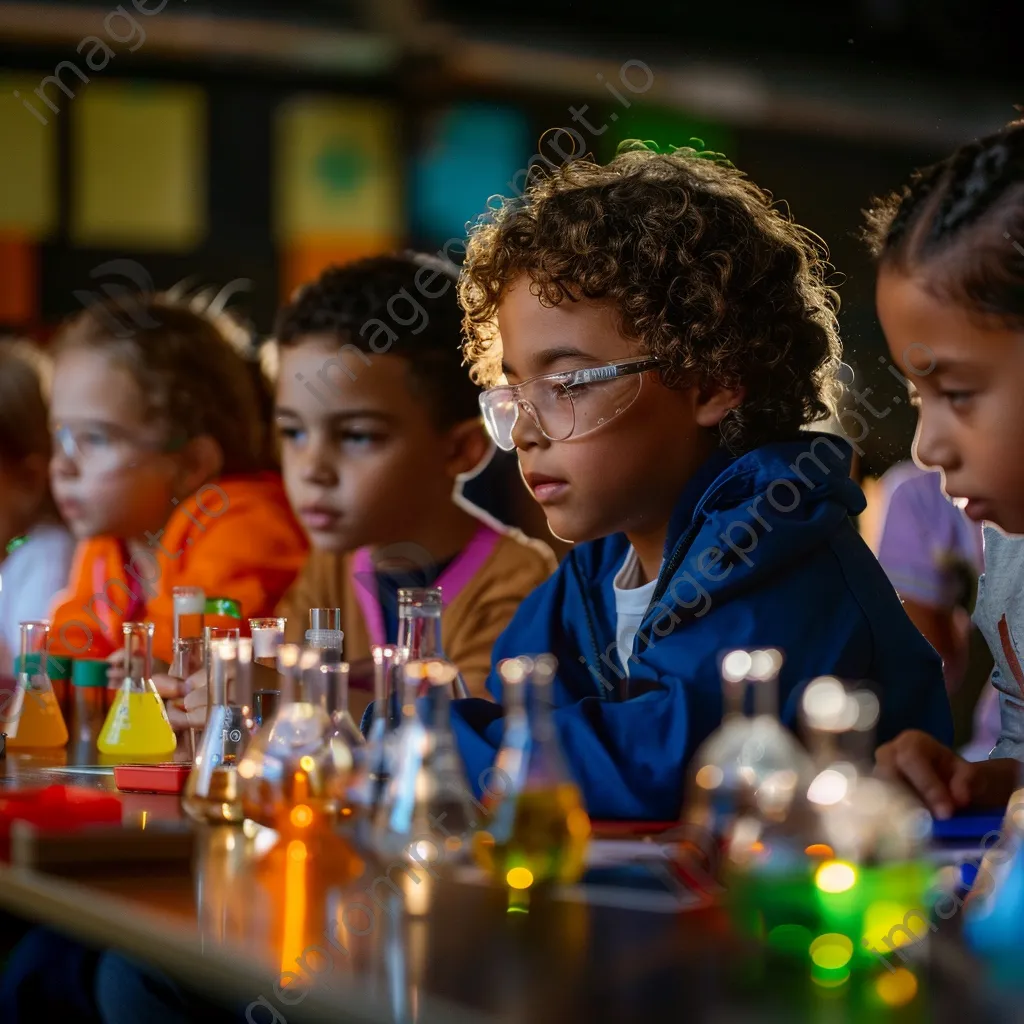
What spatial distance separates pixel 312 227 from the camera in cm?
441

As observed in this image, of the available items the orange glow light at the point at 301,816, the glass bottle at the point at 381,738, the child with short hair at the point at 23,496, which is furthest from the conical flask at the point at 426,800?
the child with short hair at the point at 23,496

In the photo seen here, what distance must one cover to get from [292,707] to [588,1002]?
22.6 inches

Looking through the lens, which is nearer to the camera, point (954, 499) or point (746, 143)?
point (954, 499)

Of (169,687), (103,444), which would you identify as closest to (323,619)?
(169,687)

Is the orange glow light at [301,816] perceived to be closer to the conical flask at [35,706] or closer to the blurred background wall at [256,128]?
the conical flask at [35,706]

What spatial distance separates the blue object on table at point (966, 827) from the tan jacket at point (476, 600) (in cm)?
83

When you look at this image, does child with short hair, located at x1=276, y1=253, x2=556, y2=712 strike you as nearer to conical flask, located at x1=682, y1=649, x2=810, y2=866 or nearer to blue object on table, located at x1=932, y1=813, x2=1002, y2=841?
blue object on table, located at x1=932, y1=813, x2=1002, y2=841

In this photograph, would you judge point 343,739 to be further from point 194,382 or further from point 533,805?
point 194,382

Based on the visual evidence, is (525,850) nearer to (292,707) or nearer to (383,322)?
(292,707)

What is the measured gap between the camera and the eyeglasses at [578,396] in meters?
1.65

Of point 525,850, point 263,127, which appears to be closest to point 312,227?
point 263,127

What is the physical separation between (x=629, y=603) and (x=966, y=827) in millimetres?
558

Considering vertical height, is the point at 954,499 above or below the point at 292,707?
above

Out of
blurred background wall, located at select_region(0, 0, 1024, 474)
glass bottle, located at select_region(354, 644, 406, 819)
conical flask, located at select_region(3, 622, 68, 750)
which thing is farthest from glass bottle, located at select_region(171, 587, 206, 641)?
blurred background wall, located at select_region(0, 0, 1024, 474)
